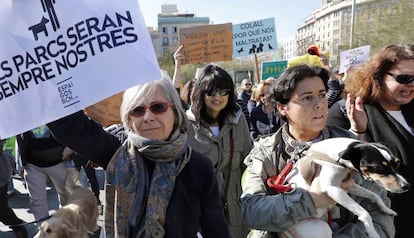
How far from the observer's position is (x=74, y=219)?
2.25 metres

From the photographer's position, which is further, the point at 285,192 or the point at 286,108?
the point at 286,108

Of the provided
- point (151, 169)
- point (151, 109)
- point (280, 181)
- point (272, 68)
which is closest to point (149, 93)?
point (151, 109)

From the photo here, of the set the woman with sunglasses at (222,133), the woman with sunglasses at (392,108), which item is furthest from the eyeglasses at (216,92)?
the woman with sunglasses at (392,108)

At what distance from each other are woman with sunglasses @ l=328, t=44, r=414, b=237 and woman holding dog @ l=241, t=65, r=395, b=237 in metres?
0.48

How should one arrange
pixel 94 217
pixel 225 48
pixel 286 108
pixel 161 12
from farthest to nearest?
pixel 161 12 < pixel 225 48 < pixel 94 217 < pixel 286 108

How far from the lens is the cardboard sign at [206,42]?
5.96 metres

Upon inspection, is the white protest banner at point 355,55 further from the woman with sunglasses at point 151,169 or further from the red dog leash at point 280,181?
the woman with sunglasses at point 151,169

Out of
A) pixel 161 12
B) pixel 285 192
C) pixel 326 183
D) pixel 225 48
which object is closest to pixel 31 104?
pixel 285 192

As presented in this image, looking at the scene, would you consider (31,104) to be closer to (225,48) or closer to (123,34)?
(123,34)

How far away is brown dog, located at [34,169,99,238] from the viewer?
6.86ft

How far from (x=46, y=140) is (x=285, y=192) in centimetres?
307

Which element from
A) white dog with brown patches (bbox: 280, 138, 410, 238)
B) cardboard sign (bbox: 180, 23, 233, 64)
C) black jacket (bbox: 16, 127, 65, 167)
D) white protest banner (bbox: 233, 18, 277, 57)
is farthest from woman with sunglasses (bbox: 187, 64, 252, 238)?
white protest banner (bbox: 233, 18, 277, 57)

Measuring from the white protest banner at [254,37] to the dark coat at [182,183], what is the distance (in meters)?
6.16

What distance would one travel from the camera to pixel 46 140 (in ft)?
12.3
